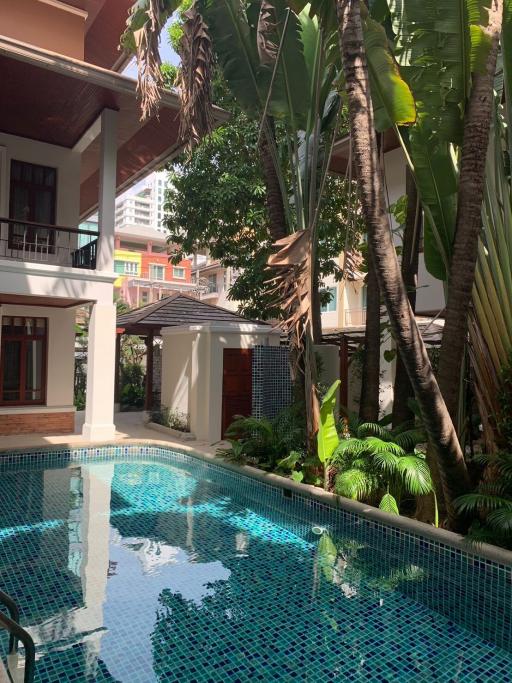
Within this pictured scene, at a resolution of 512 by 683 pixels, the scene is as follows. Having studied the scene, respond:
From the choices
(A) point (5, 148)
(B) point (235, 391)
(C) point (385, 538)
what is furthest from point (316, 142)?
(A) point (5, 148)

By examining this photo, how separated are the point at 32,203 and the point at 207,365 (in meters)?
6.07

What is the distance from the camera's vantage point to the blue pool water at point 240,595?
158 inches

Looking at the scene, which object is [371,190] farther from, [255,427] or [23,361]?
[23,361]

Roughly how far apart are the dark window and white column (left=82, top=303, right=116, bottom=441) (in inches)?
99.0

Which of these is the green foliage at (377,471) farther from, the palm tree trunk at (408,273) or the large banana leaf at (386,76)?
the large banana leaf at (386,76)

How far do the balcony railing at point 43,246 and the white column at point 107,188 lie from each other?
1.06ft

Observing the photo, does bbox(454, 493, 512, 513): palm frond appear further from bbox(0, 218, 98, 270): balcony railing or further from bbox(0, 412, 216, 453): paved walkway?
bbox(0, 218, 98, 270): balcony railing

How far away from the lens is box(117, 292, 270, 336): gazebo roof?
49.2ft

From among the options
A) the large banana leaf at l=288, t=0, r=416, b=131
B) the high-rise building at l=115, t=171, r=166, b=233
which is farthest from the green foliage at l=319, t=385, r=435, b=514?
the high-rise building at l=115, t=171, r=166, b=233

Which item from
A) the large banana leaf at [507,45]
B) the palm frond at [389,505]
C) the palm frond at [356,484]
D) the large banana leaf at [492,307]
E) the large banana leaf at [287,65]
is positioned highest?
the large banana leaf at [287,65]

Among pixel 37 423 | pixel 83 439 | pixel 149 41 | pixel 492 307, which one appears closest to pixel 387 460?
pixel 492 307

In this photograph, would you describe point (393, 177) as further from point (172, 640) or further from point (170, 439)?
point (172, 640)

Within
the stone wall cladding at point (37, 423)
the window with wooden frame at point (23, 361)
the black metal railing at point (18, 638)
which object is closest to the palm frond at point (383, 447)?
the black metal railing at point (18, 638)

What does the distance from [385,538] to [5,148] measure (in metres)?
12.1
